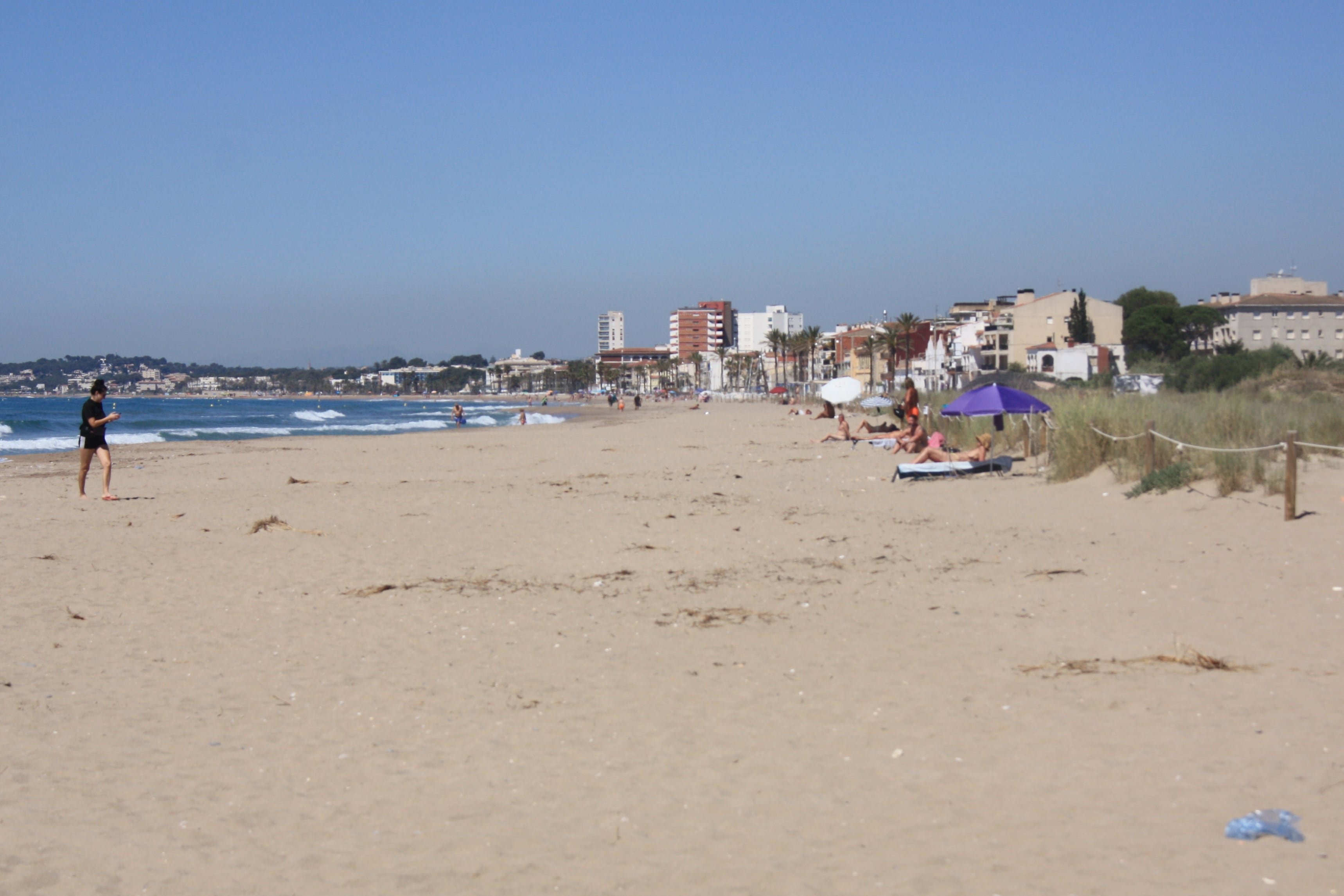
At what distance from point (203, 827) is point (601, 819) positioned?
1612 mm

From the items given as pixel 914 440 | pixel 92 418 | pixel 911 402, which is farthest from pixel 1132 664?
pixel 92 418

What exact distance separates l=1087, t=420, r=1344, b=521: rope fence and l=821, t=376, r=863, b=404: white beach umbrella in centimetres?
1490

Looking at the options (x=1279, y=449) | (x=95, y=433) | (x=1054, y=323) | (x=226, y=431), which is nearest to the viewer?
(x=1279, y=449)

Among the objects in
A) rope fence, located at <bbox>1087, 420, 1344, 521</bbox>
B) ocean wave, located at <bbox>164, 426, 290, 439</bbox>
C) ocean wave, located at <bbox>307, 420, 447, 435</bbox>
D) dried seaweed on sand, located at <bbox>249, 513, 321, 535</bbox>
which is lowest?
ocean wave, located at <bbox>307, 420, 447, 435</bbox>

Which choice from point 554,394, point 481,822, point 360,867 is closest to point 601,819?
point 481,822

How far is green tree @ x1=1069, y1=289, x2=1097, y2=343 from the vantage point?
256 ft

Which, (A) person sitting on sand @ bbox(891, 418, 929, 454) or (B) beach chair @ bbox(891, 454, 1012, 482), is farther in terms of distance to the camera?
A: (A) person sitting on sand @ bbox(891, 418, 929, 454)

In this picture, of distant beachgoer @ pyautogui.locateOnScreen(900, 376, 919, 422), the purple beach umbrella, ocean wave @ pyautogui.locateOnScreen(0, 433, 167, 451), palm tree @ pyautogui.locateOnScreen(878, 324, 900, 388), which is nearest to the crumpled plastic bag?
the purple beach umbrella

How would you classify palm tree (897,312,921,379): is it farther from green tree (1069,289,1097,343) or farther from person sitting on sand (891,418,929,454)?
person sitting on sand (891,418,929,454)

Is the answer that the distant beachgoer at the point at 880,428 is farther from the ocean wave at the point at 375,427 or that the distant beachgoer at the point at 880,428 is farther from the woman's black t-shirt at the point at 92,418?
the ocean wave at the point at 375,427

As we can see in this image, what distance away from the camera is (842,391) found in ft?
96.9

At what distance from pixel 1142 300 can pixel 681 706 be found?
3784 inches

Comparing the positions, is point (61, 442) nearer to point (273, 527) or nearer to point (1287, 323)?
point (273, 527)

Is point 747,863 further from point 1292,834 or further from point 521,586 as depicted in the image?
point 521,586
